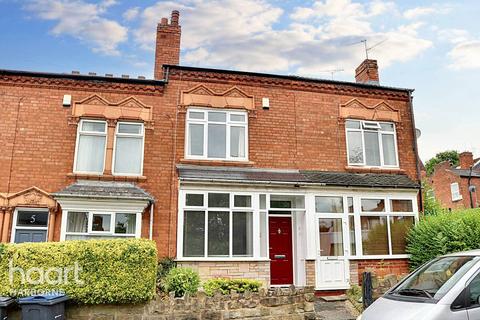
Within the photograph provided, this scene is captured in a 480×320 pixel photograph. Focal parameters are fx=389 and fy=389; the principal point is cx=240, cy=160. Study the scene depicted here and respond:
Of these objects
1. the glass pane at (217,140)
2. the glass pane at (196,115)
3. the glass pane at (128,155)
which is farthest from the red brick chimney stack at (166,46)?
the glass pane at (217,140)

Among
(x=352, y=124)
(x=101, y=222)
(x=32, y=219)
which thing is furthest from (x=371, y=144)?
(x=32, y=219)

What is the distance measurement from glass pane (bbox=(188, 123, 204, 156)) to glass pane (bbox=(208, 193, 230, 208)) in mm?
1542

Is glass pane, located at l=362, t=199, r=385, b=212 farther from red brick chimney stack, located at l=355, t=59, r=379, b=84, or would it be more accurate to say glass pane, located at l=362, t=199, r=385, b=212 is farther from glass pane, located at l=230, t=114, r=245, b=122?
red brick chimney stack, located at l=355, t=59, r=379, b=84

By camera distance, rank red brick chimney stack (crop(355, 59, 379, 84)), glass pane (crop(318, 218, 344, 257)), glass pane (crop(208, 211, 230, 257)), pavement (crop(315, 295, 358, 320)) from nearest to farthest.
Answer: pavement (crop(315, 295, 358, 320)), glass pane (crop(208, 211, 230, 257)), glass pane (crop(318, 218, 344, 257)), red brick chimney stack (crop(355, 59, 379, 84))

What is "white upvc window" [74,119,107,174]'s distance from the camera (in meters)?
11.9

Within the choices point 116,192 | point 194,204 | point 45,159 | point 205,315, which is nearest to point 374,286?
point 205,315

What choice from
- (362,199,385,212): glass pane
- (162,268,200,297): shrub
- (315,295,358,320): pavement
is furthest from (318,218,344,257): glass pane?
(162,268,200,297): shrub

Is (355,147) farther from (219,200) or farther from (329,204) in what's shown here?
(219,200)

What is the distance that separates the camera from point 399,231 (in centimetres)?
1273

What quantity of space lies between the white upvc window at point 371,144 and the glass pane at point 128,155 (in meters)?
7.04

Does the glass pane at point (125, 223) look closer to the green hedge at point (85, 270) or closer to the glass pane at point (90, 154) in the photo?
the glass pane at point (90, 154)

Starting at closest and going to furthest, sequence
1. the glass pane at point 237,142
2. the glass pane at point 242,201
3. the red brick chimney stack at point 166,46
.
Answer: the glass pane at point 242,201, the glass pane at point 237,142, the red brick chimney stack at point 166,46

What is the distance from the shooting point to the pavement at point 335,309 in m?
9.29

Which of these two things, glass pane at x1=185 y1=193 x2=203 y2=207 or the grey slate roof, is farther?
glass pane at x1=185 y1=193 x2=203 y2=207
